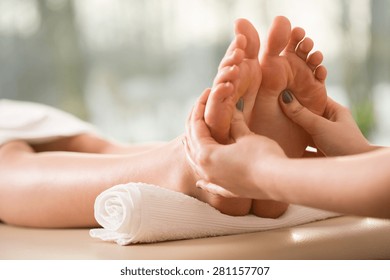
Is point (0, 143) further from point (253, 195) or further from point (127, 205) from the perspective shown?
point (253, 195)

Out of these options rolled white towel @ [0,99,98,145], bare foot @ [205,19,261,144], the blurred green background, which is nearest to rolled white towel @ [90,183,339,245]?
bare foot @ [205,19,261,144]

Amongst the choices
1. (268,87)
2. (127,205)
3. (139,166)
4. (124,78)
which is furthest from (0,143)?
(124,78)

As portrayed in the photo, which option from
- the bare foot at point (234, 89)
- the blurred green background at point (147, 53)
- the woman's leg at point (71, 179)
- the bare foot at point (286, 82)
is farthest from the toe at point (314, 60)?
the blurred green background at point (147, 53)

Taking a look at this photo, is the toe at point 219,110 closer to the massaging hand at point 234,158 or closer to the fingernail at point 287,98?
the massaging hand at point 234,158

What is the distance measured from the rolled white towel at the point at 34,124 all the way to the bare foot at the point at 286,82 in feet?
2.33

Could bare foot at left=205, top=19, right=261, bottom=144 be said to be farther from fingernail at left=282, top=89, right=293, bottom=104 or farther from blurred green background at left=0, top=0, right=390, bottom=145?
blurred green background at left=0, top=0, right=390, bottom=145

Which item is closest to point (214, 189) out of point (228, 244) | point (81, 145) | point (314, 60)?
point (228, 244)

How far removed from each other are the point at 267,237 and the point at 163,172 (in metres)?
0.23

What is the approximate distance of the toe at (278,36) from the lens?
1115 mm

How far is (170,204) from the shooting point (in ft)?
3.61

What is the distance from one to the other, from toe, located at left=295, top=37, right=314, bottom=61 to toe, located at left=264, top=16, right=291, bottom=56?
0.05 metres

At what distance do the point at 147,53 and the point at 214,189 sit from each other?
2486mm

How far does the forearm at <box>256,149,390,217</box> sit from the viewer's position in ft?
2.51

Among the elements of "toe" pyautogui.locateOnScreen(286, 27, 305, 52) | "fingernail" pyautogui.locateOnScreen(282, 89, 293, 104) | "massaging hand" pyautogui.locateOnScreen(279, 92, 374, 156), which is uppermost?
"toe" pyautogui.locateOnScreen(286, 27, 305, 52)
